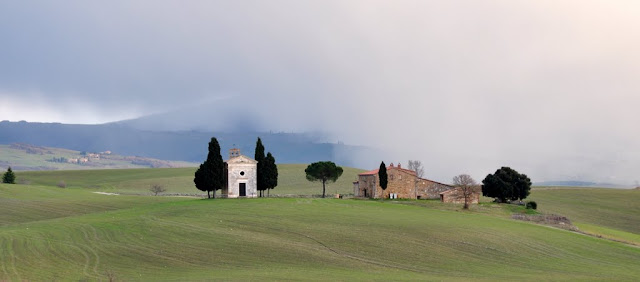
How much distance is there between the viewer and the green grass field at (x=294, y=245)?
4969cm

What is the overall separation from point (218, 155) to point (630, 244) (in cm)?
5282

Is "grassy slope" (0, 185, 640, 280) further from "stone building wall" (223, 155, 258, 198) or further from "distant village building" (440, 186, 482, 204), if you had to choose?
"distant village building" (440, 186, 482, 204)

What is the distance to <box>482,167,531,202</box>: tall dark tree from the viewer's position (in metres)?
112

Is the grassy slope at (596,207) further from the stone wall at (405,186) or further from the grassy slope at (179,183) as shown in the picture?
the grassy slope at (179,183)

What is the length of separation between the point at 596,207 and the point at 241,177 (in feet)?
226

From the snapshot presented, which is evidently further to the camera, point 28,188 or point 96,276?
point 28,188

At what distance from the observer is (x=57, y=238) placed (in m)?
61.0

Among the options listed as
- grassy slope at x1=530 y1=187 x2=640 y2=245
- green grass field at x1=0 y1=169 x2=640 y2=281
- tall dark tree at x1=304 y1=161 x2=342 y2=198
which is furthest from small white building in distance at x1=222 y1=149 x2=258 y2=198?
grassy slope at x1=530 y1=187 x2=640 y2=245

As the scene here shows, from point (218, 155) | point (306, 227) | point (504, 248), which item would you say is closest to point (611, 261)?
point (504, 248)

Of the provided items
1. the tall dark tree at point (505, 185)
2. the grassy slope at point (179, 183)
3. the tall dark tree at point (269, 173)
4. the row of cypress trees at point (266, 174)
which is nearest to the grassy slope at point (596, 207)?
the tall dark tree at point (505, 185)

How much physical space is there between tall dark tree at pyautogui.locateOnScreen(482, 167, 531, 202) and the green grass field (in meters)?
18.1

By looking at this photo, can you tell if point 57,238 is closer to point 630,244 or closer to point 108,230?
point 108,230

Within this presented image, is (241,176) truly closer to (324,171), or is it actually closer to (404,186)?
(324,171)

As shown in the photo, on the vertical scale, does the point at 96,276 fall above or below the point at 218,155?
below
